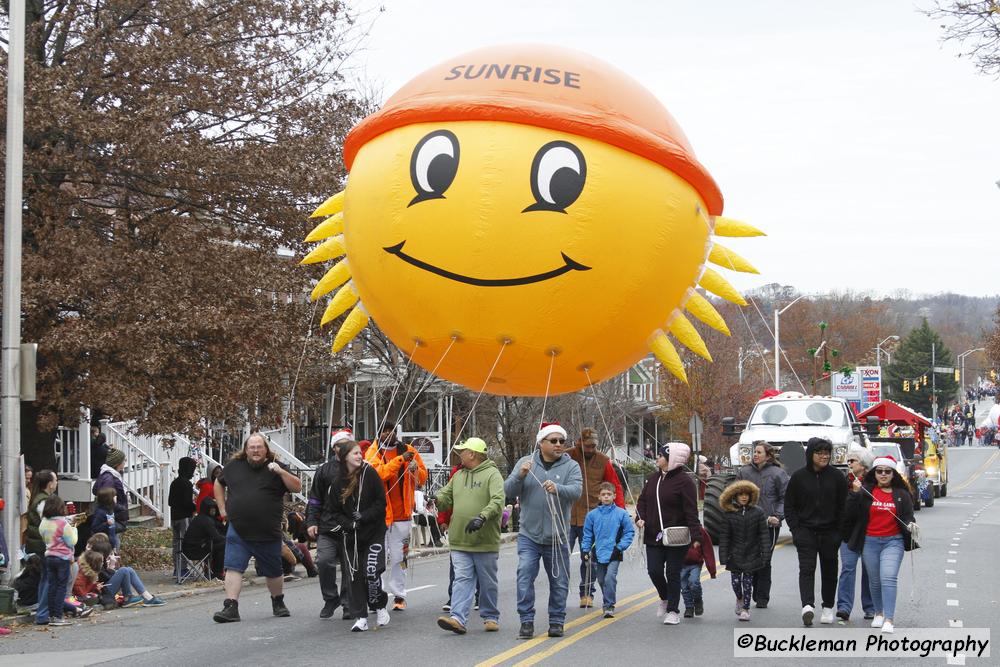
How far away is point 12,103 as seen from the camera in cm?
1205

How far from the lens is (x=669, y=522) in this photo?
1022 cm

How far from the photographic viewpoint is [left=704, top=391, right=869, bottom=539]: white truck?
19766 mm

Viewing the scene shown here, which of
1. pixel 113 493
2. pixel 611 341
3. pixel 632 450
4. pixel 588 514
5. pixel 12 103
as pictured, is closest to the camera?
pixel 611 341

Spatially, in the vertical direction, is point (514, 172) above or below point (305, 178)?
below

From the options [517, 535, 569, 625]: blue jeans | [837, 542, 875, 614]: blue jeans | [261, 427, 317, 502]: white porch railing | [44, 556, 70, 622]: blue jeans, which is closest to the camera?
[517, 535, 569, 625]: blue jeans

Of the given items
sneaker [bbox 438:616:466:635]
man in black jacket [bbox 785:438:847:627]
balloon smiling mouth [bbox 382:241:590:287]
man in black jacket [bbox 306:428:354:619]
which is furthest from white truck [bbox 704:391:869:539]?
balloon smiling mouth [bbox 382:241:590:287]

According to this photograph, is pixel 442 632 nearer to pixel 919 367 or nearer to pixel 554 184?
pixel 554 184

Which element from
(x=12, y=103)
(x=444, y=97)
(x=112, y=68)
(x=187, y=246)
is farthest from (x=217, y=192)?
(x=444, y=97)

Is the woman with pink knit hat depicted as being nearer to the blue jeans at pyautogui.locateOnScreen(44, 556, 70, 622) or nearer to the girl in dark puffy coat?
the girl in dark puffy coat

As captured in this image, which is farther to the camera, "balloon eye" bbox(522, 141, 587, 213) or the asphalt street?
the asphalt street

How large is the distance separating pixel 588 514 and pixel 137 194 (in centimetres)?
826

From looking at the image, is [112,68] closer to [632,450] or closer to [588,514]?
[588,514]

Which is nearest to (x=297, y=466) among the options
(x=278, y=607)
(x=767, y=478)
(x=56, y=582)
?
(x=56, y=582)

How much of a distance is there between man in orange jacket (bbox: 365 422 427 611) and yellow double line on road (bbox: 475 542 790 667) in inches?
73.2
